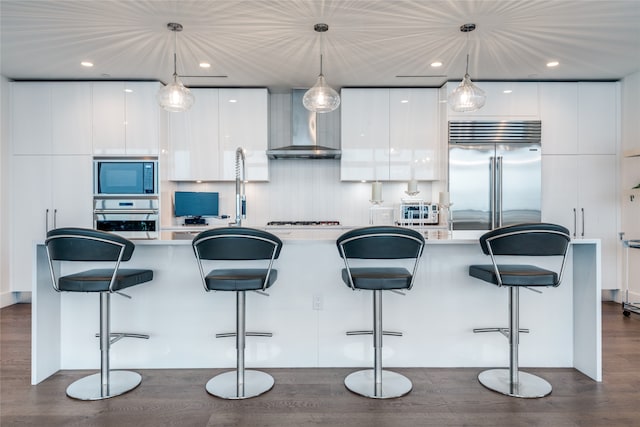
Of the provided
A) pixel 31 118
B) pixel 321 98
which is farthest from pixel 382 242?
pixel 31 118

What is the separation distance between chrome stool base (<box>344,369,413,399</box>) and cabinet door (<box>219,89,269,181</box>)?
2.90 metres

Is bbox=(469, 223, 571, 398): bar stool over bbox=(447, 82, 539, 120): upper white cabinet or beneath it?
beneath

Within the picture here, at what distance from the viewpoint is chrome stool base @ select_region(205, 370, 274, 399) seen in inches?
87.2

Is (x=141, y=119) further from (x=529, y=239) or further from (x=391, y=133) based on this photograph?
(x=529, y=239)

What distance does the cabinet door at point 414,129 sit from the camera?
15.0 feet

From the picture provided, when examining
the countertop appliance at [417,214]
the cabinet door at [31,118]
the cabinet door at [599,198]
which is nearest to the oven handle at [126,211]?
the cabinet door at [31,118]

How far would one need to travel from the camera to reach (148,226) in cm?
436

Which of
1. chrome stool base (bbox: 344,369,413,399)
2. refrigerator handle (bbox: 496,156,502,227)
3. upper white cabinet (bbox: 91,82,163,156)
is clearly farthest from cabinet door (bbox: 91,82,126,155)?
refrigerator handle (bbox: 496,156,502,227)

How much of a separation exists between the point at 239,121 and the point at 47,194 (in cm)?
225

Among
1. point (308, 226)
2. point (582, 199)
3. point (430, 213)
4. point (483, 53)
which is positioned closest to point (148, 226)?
point (308, 226)

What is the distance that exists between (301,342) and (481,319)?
3.87 feet

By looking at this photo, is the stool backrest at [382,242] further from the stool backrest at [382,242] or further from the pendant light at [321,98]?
the pendant light at [321,98]

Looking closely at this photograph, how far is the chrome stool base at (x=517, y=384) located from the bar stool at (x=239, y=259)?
51.0 inches

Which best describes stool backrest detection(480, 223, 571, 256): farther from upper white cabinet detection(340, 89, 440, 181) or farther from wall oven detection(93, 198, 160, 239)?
wall oven detection(93, 198, 160, 239)
